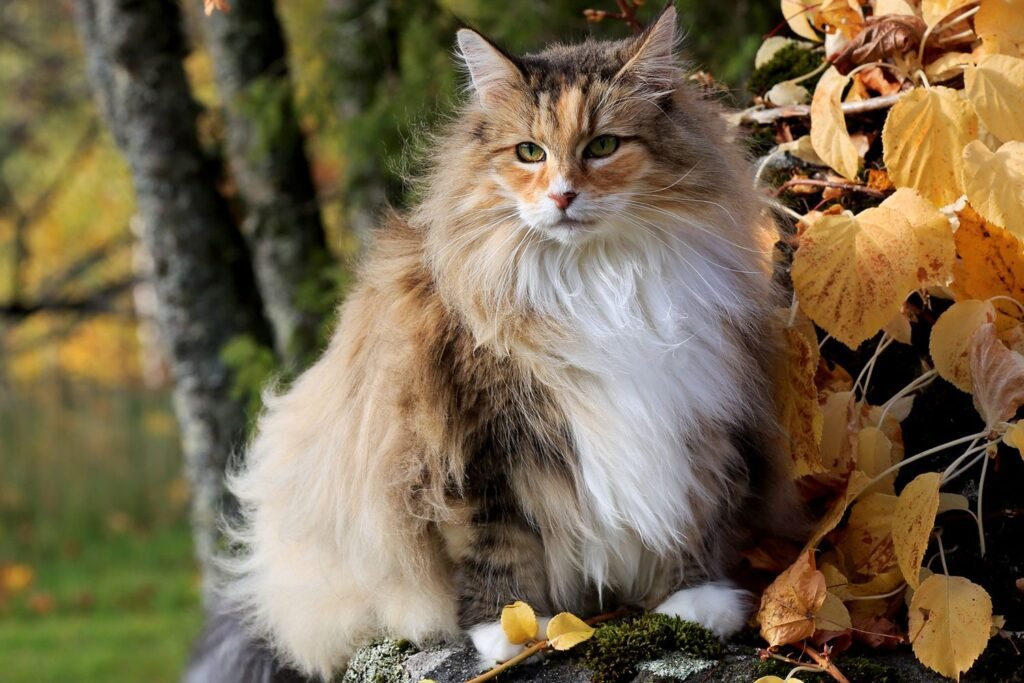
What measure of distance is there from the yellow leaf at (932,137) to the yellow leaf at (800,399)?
395 mm

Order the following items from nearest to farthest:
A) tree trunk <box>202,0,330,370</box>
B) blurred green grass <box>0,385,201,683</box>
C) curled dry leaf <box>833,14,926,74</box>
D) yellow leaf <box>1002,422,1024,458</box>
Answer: yellow leaf <box>1002,422,1024,458</box> < curled dry leaf <box>833,14,926,74</box> < tree trunk <box>202,0,330,370</box> < blurred green grass <box>0,385,201,683</box>

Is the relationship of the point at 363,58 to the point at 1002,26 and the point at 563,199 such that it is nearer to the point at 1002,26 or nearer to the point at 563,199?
the point at 563,199

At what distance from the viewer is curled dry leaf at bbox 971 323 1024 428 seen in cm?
191

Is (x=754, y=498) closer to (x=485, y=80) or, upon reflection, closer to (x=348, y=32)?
(x=485, y=80)

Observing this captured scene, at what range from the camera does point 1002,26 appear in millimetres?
2082

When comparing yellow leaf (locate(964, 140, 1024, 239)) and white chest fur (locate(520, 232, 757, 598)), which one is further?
white chest fur (locate(520, 232, 757, 598))

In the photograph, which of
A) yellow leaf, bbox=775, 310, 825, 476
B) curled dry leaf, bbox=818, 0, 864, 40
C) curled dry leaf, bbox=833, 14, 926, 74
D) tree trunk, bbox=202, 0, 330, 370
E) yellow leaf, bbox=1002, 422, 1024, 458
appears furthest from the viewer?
tree trunk, bbox=202, 0, 330, 370

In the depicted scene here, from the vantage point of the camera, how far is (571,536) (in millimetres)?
2158

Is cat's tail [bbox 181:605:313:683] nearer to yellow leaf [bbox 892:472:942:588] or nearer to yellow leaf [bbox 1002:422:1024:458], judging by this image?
yellow leaf [bbox 892:472:942:588]

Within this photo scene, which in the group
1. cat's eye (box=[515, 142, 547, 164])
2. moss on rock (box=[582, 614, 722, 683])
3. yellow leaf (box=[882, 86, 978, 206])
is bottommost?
moss on rock (box=[582, 614, 722, 683])

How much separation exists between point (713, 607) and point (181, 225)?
2851mm

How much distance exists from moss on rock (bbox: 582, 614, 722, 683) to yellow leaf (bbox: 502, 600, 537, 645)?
127 mm

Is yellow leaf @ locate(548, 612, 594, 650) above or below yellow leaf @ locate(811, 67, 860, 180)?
below

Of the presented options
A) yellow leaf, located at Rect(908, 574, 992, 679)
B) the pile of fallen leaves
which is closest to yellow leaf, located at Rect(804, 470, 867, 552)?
the pile of fallen leaves
